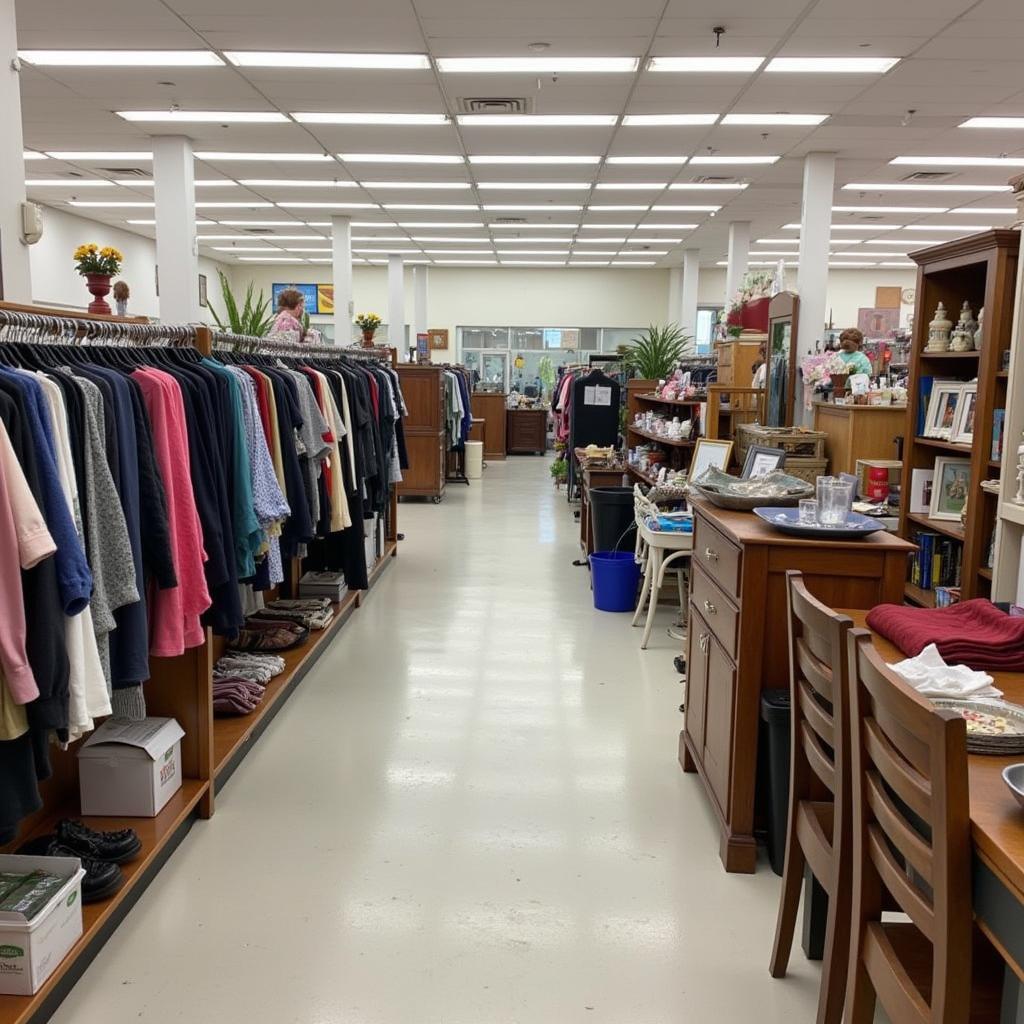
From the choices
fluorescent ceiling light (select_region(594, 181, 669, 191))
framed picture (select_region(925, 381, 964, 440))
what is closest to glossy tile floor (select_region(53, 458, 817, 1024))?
framed picture (select_region(925, 381, 964, 440))

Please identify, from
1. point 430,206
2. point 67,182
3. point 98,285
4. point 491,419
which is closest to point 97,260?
point 98,285

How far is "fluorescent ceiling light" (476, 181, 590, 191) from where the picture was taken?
1021cm

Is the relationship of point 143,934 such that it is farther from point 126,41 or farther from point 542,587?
point 126,41

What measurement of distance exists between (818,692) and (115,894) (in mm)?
1893

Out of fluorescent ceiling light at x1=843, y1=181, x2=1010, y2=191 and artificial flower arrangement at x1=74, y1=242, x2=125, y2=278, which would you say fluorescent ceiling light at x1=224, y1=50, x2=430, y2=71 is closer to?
artificial flower arrangement at x1=74, y1=242, x2=125, y2=278

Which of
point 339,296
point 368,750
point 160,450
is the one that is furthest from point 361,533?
point 339,296

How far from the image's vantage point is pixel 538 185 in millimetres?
10359

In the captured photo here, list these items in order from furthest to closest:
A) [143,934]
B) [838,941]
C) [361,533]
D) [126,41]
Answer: [126,41], [361,533], [143,934], [838,941]

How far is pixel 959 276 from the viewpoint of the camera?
13.2 feet

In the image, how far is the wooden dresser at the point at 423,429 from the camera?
10.4m

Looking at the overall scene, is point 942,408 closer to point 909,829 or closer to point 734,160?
point 909,829

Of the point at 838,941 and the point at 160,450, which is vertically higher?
the point at 160,450

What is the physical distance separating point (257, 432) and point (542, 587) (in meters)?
3.70

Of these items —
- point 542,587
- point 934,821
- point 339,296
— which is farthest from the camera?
point 339,296
